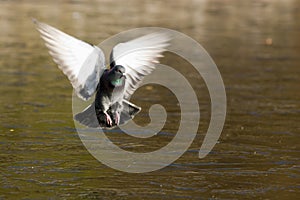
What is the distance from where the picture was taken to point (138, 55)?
7547 millimetres

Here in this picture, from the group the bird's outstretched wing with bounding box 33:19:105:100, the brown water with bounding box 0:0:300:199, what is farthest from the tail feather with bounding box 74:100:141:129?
the brown water with bounding box 0:0:300:199

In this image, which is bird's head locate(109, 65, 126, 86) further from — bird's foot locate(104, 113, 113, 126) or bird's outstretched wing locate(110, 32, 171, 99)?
bird's foot locate(104, 113, 113, 126)

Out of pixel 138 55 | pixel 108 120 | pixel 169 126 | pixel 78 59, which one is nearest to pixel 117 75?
pixel 78 59

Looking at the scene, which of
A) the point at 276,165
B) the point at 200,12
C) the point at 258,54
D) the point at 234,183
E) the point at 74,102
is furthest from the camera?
the point at 200,12

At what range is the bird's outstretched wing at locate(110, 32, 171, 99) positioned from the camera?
730cm

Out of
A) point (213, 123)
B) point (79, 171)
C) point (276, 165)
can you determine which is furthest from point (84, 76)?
point (213, 123)

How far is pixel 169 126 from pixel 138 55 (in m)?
2.53

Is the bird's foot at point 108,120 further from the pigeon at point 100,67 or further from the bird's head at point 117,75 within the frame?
the bird's head at point 117,75

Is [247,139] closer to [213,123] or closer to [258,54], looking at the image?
[213,123]

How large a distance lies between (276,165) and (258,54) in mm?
7604

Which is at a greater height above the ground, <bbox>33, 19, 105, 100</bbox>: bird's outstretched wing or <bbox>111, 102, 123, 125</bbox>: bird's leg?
<bbox>33, 19, 105, 100</bbox>: bird's outstretched wing

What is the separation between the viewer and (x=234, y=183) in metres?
7.63

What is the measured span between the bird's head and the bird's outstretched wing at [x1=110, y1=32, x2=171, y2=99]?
25 cm

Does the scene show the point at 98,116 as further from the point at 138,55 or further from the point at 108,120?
the point at 138,55
